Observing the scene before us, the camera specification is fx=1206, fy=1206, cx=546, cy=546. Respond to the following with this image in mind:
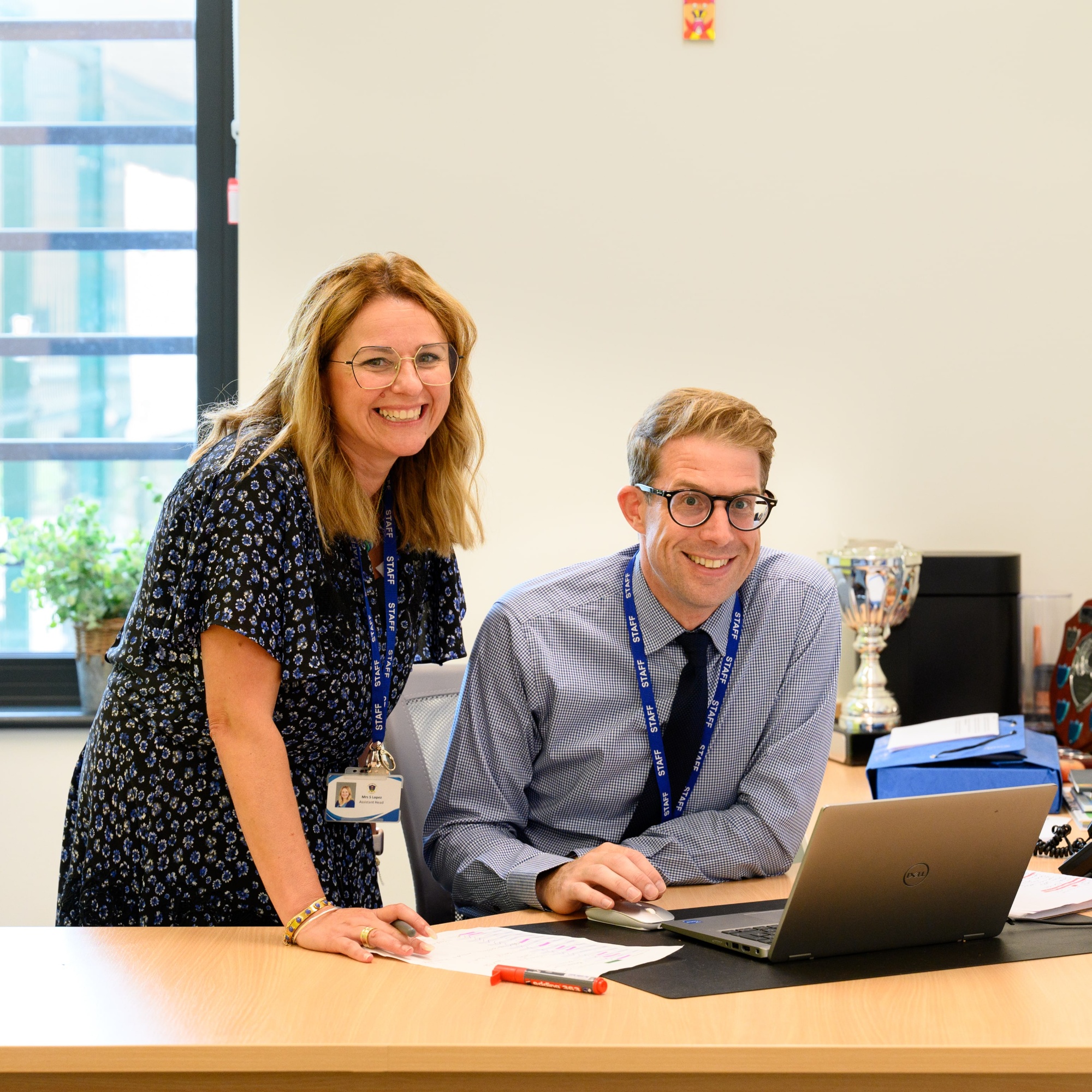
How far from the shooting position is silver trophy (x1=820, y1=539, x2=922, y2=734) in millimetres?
2674

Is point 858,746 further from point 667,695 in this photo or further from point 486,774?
point 486,774

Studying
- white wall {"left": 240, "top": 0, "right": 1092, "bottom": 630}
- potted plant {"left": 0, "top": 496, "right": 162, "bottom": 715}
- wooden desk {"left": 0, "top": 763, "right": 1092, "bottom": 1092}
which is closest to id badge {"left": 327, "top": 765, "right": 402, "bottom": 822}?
wooden desk {"left": 0, "top": 763, "right": 1092, "bottom": 1092}

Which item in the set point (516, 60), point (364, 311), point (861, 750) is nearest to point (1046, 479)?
point (861, 750)

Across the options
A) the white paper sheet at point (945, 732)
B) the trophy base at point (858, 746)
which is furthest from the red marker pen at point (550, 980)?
the trophy base at point (858, 746)

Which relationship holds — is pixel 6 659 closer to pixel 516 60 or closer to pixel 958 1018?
pixel 516 60

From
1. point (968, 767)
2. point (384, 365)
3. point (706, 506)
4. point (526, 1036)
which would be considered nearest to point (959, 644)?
point (968, 767)

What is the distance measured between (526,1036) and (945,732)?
1396 millimetres

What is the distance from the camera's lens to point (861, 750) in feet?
8.69

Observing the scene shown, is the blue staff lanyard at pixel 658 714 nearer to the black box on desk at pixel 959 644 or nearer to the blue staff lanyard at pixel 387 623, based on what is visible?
the blue staff lanyard at pixel 387 623

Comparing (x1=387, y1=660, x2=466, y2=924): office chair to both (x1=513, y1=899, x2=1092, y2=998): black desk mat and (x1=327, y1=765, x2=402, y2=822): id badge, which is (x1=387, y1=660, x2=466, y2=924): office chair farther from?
(x1=513, y1=899, x2=1092, y2=998): black desk mat

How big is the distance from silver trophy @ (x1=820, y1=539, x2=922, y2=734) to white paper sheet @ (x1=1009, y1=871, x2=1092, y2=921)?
105 cm

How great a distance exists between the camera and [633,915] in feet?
4.73

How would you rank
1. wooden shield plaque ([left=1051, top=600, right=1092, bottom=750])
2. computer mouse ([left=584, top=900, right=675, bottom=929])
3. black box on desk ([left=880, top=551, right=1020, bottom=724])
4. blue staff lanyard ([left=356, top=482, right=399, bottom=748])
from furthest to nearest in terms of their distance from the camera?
black box on desk ([left=880, top=551, right=1020, bottom=724])
wooden shield plaque ([left=1051, top=600, right=1092, bottom=750])
blue staff lanyard ([left=356, top=482, right=399, bottom=748])
computer mouse ([left=584, top=900, right=675, bottom=929])

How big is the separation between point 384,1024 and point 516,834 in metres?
0.68
